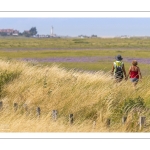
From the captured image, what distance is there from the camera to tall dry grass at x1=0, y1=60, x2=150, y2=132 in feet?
37.3

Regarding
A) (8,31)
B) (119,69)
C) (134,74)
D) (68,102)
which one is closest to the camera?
(68,102)

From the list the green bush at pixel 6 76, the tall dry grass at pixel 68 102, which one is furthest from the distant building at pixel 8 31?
the green bush at pixel 6 76

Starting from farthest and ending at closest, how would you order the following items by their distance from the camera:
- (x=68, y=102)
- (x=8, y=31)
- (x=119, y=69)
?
(x=8, y=31), (x=119, y=69), (x=68, y=102)

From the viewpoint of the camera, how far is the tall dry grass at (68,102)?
11367 mm

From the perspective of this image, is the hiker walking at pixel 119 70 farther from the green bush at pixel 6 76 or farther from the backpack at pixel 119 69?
the green bush at pixel 6 76

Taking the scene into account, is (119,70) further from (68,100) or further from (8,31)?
(8,31)

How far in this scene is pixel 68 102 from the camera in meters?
13.9

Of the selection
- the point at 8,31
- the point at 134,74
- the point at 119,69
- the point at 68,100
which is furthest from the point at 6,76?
the point at 8,31

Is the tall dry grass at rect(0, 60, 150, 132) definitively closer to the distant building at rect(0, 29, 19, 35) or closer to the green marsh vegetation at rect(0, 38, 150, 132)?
the green marsh vegetation at rect(0, 38, 150, 132)

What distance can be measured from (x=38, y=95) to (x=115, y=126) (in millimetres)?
4084

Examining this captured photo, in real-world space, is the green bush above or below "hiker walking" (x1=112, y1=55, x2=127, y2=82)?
below

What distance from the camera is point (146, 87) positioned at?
16.0m

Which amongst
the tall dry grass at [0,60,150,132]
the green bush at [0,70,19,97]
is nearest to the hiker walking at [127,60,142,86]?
the tall dry grass at [0,60,150,132]
